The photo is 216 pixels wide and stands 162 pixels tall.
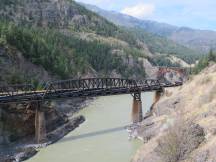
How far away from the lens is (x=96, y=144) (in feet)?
218

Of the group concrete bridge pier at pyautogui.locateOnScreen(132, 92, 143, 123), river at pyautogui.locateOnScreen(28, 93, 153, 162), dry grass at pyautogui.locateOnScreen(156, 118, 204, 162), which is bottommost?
river at pyautogui.locateOnScreen(28, 93, 153, 162)

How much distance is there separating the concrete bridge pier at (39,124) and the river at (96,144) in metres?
2.44

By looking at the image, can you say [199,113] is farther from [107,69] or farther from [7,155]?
[107,69]

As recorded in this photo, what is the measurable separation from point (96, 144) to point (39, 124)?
331 inches

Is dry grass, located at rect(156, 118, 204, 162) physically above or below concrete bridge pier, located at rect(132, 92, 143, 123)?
above

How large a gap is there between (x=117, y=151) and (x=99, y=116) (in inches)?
1231

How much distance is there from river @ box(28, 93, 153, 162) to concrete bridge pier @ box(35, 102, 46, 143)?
8.00 feet

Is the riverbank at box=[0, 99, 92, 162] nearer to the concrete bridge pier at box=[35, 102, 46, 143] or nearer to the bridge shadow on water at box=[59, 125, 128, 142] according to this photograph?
the concrete bridge pier at box=[35, 102, 46, 143]

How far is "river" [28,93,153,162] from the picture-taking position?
2333 inches

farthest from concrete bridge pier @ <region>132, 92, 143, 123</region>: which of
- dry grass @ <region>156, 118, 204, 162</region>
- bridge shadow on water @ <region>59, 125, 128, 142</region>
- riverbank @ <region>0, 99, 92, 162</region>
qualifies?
dry grass @ <region>156, 118, 204, 162</region>

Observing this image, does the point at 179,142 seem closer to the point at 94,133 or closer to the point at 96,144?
the point at 96,144

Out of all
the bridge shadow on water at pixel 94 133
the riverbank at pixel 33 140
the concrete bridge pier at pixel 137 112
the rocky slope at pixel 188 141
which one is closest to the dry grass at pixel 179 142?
the rocky slope at pixel 188 141

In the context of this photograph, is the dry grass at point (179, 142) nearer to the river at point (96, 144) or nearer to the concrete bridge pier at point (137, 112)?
the river at point (96, 144)

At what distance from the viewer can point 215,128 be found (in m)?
47.2
